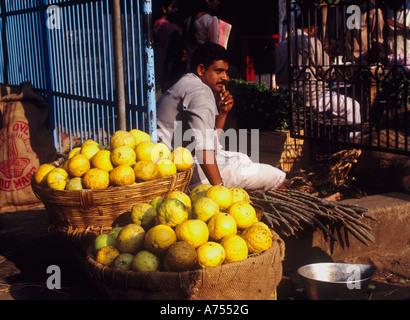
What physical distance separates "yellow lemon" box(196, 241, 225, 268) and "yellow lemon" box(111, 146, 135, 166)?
101 centimetres

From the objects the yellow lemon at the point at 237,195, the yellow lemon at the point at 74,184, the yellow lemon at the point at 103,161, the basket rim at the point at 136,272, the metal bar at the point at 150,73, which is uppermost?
the metal bar at the point at 150,73

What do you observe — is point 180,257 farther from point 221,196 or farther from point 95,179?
point 95,179

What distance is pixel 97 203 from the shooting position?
312cm

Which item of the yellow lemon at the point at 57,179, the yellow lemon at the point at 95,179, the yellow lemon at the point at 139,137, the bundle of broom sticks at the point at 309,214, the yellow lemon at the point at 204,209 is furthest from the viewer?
the bundle of broom sticks at the point at 309,214

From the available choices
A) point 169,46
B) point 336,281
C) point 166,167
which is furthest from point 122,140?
point 169,46

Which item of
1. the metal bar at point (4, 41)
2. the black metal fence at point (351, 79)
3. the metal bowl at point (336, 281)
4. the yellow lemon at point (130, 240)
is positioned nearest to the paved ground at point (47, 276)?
the metal bowl at point (336, 281)

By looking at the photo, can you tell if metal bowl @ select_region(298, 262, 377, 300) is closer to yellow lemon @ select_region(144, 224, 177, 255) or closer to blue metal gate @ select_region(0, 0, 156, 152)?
yellow lemon @ select_region(144, 224, 177, 255)

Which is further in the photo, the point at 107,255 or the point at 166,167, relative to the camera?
the point at 166,167

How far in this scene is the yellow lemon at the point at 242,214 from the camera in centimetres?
291

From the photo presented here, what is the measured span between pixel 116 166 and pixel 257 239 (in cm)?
119

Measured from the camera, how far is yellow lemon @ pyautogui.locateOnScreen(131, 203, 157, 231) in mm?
2941

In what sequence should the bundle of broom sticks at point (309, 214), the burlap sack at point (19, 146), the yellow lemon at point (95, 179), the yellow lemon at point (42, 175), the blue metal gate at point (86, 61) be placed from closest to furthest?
the yellow lemon at point (95, 179) → the yellow lemon at point (42, 175) → the bundle of broom sticks at point (309, 214) → the blue metal gate at point (86, 61) → the burlap sack at point (19, 146)

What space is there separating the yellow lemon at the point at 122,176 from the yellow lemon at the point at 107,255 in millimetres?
546

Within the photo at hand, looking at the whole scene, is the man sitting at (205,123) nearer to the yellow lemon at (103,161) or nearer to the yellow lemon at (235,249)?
the yellow lemon at (103,161)
